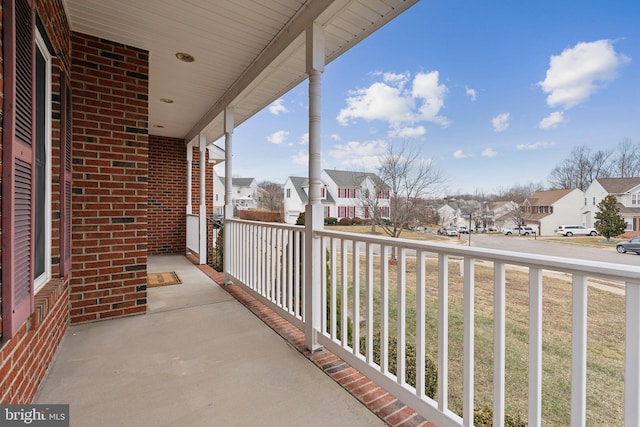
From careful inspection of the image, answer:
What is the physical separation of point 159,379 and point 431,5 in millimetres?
3147

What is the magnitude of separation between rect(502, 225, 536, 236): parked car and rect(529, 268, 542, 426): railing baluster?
145mm

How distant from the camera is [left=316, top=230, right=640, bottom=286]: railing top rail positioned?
3.08 ft

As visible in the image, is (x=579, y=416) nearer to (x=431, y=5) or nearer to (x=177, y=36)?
(x=431, y=5)

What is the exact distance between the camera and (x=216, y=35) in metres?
2.83

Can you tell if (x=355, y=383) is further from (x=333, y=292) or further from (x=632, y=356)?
(x=632, y=356)

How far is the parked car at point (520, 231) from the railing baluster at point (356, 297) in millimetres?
963

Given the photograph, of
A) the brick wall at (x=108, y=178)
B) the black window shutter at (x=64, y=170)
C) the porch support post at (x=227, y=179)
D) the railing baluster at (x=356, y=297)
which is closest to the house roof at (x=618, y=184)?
the railing baluster at (x=356, y=297)

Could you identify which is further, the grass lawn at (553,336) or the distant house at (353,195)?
the distant house at (353,195)

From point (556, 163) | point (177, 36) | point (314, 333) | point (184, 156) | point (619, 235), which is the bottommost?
point (314, 333)

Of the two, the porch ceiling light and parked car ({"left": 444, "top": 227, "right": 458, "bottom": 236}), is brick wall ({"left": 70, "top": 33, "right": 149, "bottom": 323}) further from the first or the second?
parked car ({"left": 444, "top": 227, "right": 458, "bottom": 236})

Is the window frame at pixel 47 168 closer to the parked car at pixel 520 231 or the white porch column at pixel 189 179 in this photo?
the parked car at pixel 520 231

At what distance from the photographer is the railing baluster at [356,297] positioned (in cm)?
204

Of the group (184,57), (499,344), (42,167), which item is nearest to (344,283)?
(499,344)

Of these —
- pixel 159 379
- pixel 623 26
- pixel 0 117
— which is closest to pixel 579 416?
pixel 623 26
